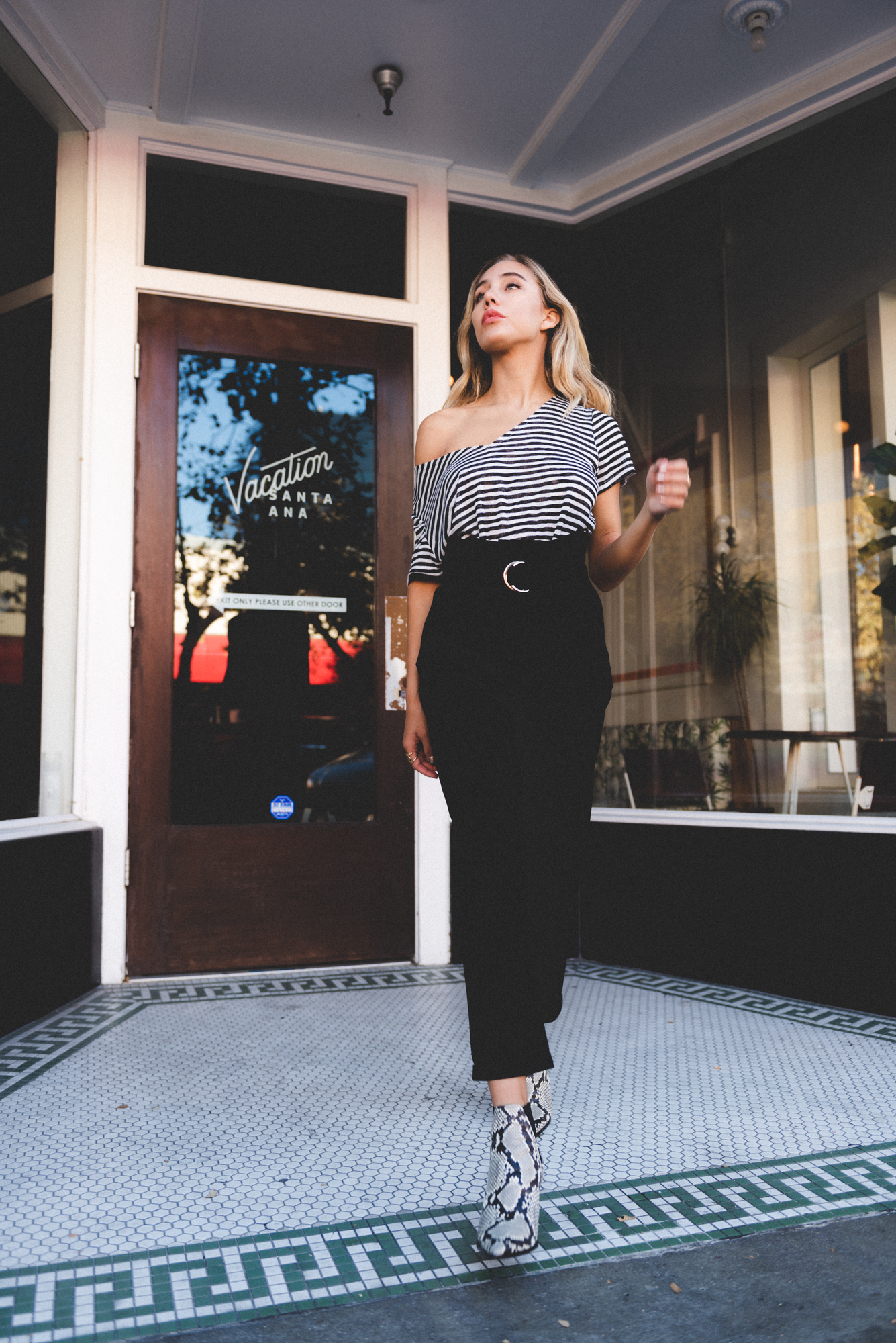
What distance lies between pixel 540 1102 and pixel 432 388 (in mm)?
2590

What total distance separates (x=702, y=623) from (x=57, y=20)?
3094mm

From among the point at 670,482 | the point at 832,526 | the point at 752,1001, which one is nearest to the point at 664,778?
the point at 752,1001

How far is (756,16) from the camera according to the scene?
291 cm

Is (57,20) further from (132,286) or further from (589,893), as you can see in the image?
(589,893)

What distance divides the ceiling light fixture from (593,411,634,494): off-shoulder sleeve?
1963 mm

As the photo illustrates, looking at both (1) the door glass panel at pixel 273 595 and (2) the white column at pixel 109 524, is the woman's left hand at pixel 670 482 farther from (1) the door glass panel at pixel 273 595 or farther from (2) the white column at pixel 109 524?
(2) the white column at pixel 109 524

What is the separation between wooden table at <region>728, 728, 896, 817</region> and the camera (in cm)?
324

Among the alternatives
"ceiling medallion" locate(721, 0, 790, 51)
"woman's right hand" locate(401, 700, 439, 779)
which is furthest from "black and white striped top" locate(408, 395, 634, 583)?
"ceiling medallion" locate(721, 0, 790, 51)

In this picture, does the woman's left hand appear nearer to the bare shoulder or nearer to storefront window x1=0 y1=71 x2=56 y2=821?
the bare shoulder

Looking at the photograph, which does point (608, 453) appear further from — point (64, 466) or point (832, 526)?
point (832, 526)

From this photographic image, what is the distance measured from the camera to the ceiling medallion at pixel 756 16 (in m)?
2.88

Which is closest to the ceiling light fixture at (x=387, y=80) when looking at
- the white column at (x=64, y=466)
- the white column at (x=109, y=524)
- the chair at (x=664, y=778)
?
the white column at (x=109, y=524)

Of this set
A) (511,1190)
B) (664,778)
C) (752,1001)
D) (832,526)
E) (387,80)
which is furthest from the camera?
(832,526)

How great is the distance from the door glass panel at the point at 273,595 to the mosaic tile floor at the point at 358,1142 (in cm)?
74
